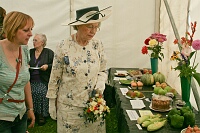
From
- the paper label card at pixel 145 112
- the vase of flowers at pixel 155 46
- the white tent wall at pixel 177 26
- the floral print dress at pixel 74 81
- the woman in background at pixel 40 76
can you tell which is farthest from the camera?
the woman in background at pixel 40 76

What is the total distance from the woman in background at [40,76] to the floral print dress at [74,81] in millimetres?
1697

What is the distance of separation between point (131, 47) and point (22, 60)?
9.09 ft

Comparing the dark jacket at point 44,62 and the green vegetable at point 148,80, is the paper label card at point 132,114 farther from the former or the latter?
the dark jacket at point 44,62

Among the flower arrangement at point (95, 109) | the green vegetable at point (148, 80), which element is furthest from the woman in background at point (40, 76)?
the flower arrangement at point (95, 109)

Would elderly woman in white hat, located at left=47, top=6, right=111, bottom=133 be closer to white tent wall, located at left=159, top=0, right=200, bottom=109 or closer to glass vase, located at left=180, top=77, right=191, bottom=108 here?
glass vase, located at left=180, top=77, right=191, bottom=108

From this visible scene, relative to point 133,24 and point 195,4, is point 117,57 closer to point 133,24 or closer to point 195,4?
point 133,24

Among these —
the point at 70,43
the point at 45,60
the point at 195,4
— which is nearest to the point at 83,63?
the point at 70,43

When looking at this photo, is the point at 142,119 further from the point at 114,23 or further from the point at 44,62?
the point at 114,23

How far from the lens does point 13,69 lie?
1605 millimetres

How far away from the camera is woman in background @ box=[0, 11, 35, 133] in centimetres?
155

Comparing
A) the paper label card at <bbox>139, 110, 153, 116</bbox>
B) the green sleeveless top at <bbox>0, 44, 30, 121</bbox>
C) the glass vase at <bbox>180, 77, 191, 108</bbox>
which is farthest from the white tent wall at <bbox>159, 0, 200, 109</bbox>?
the green sleeveless top at <bbox>0, 44, 30, 121</bbox>

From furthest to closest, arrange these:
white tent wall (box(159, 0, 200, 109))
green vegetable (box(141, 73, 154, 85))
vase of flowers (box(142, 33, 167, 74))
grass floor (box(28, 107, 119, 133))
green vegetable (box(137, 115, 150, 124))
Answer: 1. grass floor (box(28, 107, 119, 133))
2. vase of flowers (box(142, 33, 167, 74))
3. green vegetable (box(141, 73, 154, 85))
4. white tent wall (box(159, 0, 200, 109))
5. green vegetable (box(137, 115, 150, 124))

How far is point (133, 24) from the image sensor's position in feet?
13.8

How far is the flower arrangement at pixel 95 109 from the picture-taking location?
1833 millimetres
